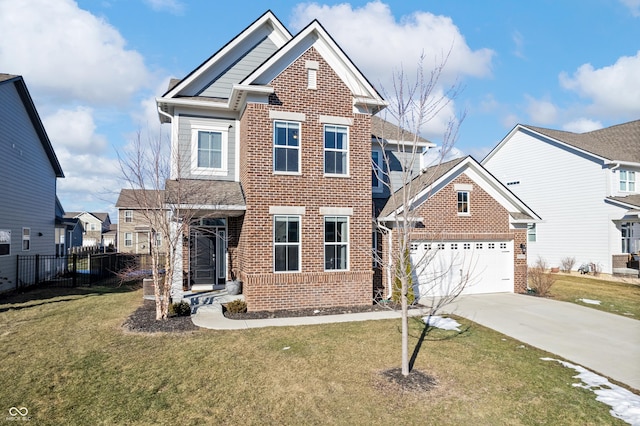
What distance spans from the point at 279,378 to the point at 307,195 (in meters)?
6.78

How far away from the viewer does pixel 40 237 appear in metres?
20.6

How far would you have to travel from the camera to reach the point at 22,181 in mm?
18531

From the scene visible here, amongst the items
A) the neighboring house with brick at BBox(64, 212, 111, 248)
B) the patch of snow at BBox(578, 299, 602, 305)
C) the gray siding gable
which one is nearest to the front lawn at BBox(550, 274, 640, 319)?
the patch of snow at BBox(578, 299, 602, 305)

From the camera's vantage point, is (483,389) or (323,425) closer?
(323,425)

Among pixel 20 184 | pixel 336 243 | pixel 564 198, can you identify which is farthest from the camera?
pixel 564 198

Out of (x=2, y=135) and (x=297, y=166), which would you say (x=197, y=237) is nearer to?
(x=297, y=166)

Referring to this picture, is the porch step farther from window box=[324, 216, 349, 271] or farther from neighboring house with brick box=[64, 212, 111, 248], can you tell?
neighboring house with brick box=[64, 212, 111, 248]

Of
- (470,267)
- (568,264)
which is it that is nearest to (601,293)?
(470,267)

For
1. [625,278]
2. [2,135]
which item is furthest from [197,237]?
[625,278]

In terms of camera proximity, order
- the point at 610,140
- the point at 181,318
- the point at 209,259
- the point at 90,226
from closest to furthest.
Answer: the point at 181,318 → the point at 209,259 → the point at 610,140 → the point at 90,226

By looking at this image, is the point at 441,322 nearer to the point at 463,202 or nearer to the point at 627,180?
the point at 463,202

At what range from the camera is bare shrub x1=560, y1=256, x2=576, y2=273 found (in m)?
24.1

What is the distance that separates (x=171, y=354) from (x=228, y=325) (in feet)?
7.70

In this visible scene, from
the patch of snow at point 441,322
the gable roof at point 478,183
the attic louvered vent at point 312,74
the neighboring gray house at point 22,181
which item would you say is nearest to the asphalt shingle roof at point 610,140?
the gable roof at point 478,183
